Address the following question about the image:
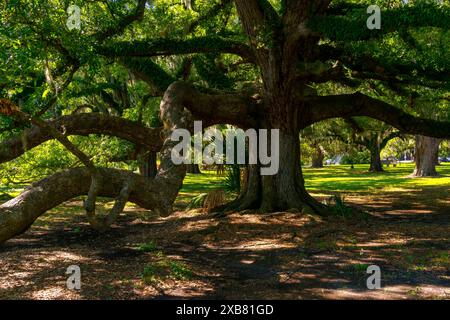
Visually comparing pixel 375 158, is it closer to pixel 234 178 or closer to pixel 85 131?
pixel 234 178

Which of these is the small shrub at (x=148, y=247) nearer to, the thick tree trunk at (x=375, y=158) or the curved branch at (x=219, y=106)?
the curved branch at (x=219, y=106)

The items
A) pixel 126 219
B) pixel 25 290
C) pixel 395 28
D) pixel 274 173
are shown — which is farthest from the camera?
pixel 126 219

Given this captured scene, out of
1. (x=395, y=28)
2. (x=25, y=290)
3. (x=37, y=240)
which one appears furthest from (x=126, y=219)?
(x=395, y=28)

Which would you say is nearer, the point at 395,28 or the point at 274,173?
the point at 395,28

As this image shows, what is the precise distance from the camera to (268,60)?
12711 mm

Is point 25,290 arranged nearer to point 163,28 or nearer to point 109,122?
point 109,122

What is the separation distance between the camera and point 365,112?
47.0ft

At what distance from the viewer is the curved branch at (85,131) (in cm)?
1053

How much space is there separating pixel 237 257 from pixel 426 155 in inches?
897

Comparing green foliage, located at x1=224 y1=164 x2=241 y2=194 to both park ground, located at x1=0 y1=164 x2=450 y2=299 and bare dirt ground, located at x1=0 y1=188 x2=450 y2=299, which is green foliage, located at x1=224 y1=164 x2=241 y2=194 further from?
bare dirt ground, located at x1=0 y1=188 x2=450 y2=299

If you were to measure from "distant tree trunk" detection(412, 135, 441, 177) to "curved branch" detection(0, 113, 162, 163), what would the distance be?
64.3 ft

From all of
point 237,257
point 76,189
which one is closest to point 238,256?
point 237,257
